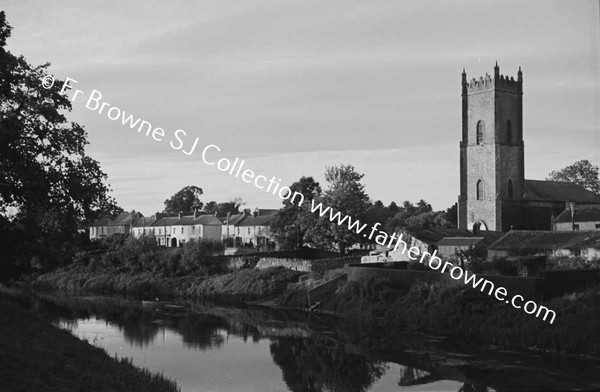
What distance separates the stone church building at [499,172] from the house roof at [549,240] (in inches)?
837

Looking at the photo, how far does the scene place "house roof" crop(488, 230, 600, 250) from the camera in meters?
46.9

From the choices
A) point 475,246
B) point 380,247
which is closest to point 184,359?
point 475,246

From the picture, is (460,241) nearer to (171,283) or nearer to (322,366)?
(171,283)

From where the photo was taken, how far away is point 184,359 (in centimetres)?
2897

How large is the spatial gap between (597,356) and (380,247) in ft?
153

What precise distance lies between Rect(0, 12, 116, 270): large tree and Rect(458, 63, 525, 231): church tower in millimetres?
53215

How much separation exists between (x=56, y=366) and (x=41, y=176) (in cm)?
797

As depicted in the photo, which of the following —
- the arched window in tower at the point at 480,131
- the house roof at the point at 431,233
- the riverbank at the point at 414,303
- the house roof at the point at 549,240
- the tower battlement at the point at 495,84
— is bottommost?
the riverbank at the point at 414,303

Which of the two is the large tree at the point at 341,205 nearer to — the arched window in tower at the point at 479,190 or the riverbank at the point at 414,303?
the riverbank at the point at 414,303

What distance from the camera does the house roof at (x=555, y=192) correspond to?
75562 mm

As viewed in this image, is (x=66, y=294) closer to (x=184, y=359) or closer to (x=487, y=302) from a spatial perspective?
(x=184, y=359)

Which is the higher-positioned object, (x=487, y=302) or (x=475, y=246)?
(x=475, y=246)

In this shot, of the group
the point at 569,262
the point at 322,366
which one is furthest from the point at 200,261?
the point at 322,366

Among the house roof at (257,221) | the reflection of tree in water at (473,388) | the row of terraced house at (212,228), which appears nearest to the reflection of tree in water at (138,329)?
the reflection of tree in water at (473,388)
